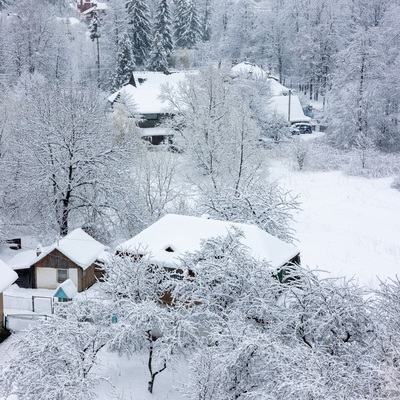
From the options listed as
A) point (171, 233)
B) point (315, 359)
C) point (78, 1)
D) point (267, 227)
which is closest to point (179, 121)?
point (267, 227)

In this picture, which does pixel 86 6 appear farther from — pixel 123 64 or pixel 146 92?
pixel 146 92

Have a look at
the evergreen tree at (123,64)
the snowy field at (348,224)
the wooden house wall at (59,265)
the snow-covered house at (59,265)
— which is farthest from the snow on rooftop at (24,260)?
the evergreen tree at (123,64)

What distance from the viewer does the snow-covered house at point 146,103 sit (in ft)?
151

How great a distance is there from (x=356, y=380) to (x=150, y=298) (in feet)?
21.7

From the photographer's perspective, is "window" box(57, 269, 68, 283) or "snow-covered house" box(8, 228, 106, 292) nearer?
"snow-covered house" box(8, 228, 106, 292)

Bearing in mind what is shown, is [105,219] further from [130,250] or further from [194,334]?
[194,334]

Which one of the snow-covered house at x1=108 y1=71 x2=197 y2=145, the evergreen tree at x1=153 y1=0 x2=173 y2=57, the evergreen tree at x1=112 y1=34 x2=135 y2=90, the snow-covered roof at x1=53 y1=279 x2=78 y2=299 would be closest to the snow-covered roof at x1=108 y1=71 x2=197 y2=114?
the snow-covered house at x1=108 y1=71 x2=197 y2=145

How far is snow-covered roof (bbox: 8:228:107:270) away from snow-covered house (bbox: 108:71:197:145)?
19.6 metres

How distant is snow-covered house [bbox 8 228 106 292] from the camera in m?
22.5

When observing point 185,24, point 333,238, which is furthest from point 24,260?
point 185,24

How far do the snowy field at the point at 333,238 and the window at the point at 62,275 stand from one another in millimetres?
1300

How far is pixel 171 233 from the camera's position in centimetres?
1905

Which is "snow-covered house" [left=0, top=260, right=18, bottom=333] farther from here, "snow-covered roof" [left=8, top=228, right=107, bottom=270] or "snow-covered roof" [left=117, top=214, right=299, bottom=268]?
"snow-covered roof" [left=117, top=214, right=299, bottom=268]

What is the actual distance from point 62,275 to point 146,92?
3170 centimetres
